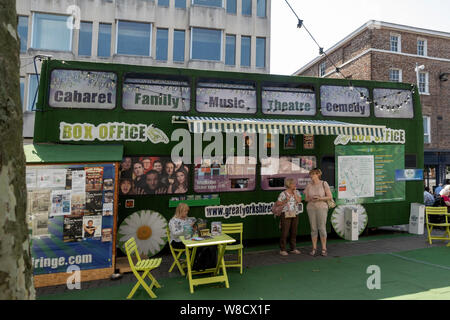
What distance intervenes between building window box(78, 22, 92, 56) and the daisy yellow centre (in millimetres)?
15005

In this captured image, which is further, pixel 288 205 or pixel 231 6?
pixel 231 6

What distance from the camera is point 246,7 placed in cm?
1888

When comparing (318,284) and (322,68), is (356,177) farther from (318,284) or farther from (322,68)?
(322,68)

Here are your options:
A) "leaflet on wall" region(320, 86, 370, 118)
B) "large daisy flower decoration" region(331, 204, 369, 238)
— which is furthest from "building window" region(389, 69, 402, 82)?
"large daisy flower decoration" region(331, 204, 369, 238)

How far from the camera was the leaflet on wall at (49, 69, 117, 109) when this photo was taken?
5504 millimetres

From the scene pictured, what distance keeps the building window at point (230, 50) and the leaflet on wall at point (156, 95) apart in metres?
13.4

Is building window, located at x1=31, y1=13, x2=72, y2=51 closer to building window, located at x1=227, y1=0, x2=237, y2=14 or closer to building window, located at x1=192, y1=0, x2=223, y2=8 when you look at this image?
building window, located at x1=192, y1=0, x2=223, y2=8

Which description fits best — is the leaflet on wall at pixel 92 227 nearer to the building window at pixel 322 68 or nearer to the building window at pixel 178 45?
the building window at pixel 178 45

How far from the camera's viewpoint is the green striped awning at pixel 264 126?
17.9ft

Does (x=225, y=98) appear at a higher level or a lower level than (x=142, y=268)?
higher

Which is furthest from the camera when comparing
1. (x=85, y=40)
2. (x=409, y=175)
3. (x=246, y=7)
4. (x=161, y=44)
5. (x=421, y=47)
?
(x=421, y=47)

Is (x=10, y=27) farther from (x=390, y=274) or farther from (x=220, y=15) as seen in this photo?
(x=220, y=15)

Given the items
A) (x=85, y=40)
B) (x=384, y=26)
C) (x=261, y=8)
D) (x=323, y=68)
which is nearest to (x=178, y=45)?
(x=85, y=40)

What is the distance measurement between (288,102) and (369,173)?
10.3 feet
